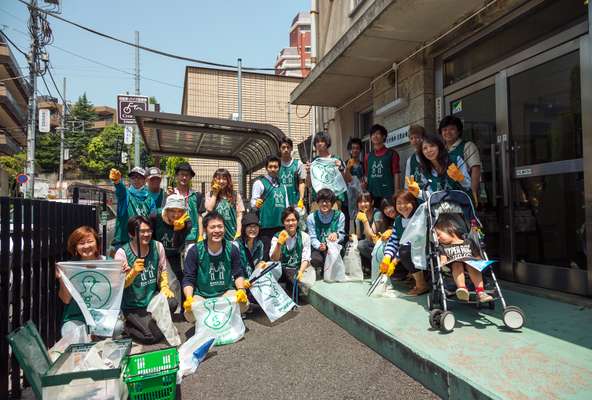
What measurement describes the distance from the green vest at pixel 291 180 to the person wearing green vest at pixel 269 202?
0.10 metres

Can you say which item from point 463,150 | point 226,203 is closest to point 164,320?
point 226,203

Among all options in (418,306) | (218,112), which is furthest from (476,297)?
(218,112)

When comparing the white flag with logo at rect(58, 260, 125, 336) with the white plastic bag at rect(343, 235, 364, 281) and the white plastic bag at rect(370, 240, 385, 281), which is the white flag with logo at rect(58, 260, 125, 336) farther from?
the white plastic bag at rect(343, 235, 364, 281)

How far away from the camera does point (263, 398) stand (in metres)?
2.69

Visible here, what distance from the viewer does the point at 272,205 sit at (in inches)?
214

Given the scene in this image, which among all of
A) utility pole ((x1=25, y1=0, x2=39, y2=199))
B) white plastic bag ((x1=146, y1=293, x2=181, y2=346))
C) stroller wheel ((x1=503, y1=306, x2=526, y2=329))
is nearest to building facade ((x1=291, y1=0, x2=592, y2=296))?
stroller wheel ((x1=503, y1=306, x2=526, y2=329))

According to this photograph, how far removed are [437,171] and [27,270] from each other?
3.71 metres

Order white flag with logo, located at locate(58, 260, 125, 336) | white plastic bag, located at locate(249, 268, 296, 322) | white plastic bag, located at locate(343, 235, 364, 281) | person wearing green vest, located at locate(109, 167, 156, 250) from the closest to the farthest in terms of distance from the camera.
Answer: white flag with logo, located at locate(58, 260, 125, 336), white plastic bag, located at locate(249, 268, 296, 322), person wearing green vest, located at locate(109, 167, 156, 250), white plastic bag, located at locate(343, 235, 364, 281)

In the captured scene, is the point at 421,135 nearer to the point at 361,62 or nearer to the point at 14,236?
the point at 361,62

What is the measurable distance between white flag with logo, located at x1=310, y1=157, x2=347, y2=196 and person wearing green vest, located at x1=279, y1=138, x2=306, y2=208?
193 millimetres

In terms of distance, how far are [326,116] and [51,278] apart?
8192 millimetres

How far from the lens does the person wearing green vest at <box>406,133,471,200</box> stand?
376 cm

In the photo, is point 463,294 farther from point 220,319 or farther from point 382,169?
point 382,169

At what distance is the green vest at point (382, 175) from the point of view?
5492 mm
